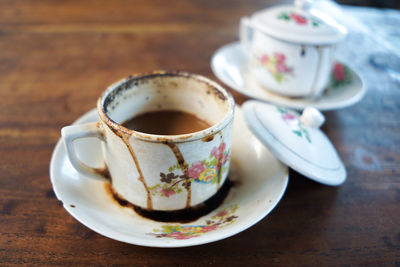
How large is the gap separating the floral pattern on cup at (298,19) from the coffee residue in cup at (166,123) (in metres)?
0.41

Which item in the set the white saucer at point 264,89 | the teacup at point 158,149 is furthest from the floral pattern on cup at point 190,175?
the white saucer at point 264,89

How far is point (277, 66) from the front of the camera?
0.88m

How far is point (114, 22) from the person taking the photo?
137 centimetres

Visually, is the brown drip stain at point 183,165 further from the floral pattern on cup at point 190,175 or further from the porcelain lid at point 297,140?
the porcelain lid at point 297,140

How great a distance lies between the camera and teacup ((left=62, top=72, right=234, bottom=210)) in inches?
18.7

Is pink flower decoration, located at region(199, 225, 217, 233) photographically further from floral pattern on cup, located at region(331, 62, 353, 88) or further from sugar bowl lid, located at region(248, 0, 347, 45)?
floral pattern on cup, located at region(331, 62, 353, 88)

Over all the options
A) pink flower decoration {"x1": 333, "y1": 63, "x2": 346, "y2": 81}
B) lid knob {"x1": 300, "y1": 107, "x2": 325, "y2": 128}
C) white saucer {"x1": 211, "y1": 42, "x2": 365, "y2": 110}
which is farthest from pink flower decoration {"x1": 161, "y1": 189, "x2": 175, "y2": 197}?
pink flower decoration {"x1": 333, "y1": 63, "x2": 346, "y2": 81}

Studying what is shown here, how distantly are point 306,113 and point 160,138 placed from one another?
358 mm

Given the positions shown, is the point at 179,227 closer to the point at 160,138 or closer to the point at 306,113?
the point at 160,138

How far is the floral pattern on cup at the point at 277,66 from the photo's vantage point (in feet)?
2.85

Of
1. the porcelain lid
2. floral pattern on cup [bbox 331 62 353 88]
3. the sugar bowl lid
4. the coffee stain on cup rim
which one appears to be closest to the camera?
the coffee stain on cup rim


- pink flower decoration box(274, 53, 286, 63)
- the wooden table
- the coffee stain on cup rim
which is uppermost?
the coffee stain on cup rim

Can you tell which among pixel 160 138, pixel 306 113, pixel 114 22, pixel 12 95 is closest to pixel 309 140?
pixel 306 113

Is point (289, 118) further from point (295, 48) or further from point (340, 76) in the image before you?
point (340, 76)
